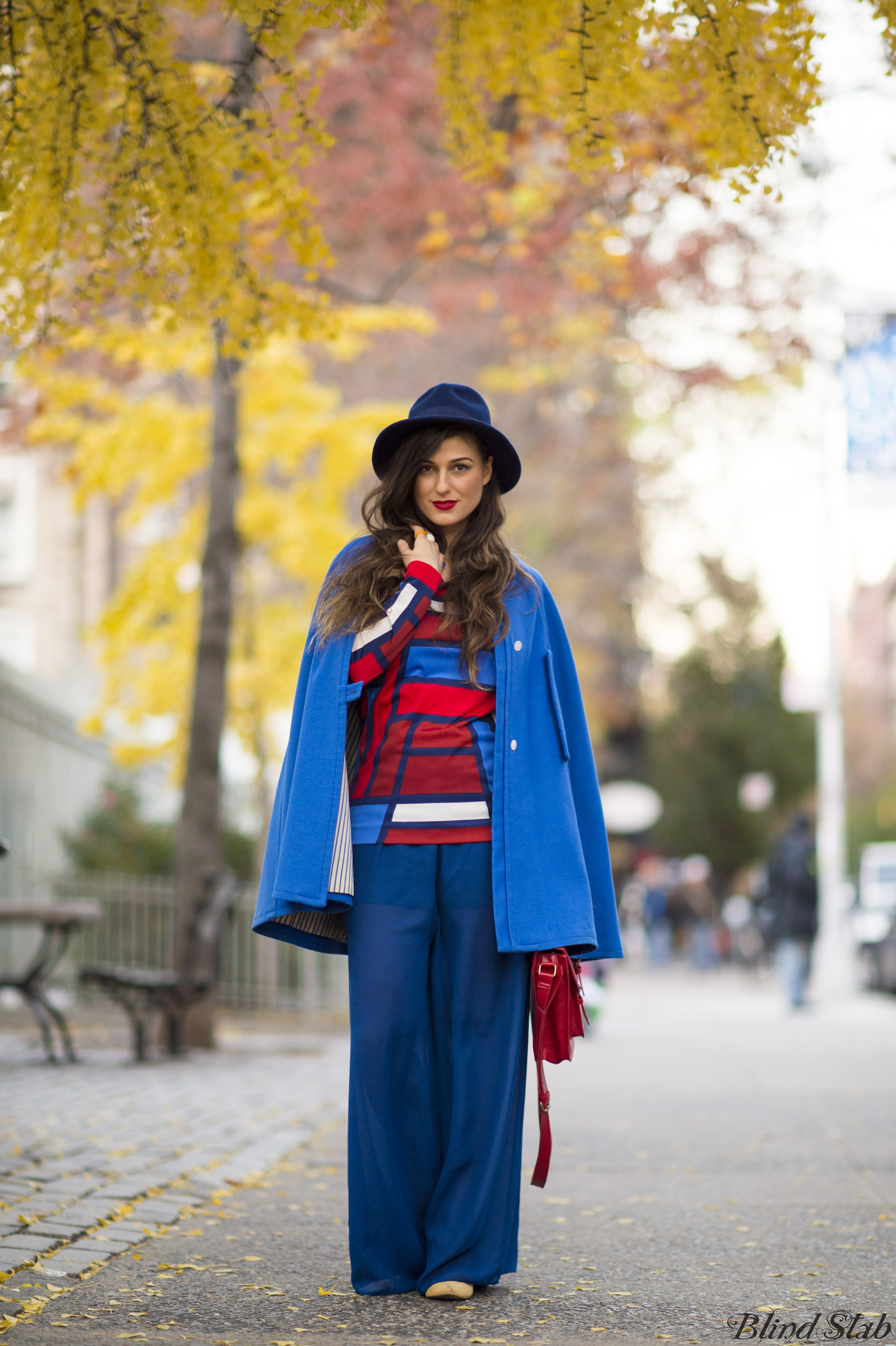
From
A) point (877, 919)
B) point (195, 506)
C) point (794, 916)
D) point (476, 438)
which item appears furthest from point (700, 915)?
point (476, 438)

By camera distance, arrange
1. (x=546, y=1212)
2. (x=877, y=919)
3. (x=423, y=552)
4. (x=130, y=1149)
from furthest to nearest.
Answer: (x=877, y=919) → (x=130, y=1149) → (x=546, y=1212) → (x=423, y=552)

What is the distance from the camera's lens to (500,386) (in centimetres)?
1648

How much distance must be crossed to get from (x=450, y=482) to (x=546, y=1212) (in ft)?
7.63

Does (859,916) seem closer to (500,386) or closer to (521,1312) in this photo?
(500,386)

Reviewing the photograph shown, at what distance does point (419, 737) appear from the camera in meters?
3.58

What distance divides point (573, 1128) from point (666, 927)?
23.2 m

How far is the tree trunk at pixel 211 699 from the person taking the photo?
972cm

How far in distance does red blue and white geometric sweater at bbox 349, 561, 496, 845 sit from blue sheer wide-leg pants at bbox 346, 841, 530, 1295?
6 cm

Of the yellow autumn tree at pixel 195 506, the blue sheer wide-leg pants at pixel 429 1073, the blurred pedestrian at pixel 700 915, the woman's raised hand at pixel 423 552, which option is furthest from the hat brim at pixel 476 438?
the blurred pedestrian at pixel 700 915

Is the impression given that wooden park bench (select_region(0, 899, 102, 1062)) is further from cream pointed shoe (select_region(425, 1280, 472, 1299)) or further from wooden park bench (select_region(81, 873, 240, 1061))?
cream pointed shoe (select_region(425, 1280, 472, 1299))

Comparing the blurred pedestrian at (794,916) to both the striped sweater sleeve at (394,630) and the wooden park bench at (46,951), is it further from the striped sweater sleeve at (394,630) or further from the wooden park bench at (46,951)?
the striped sweater sleeve at (394,630)

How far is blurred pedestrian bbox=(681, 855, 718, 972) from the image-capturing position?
26969 millimetres

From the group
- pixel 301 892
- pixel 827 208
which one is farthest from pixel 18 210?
pixel 827 208

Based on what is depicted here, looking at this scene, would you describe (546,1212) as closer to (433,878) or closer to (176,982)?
(433,878)
